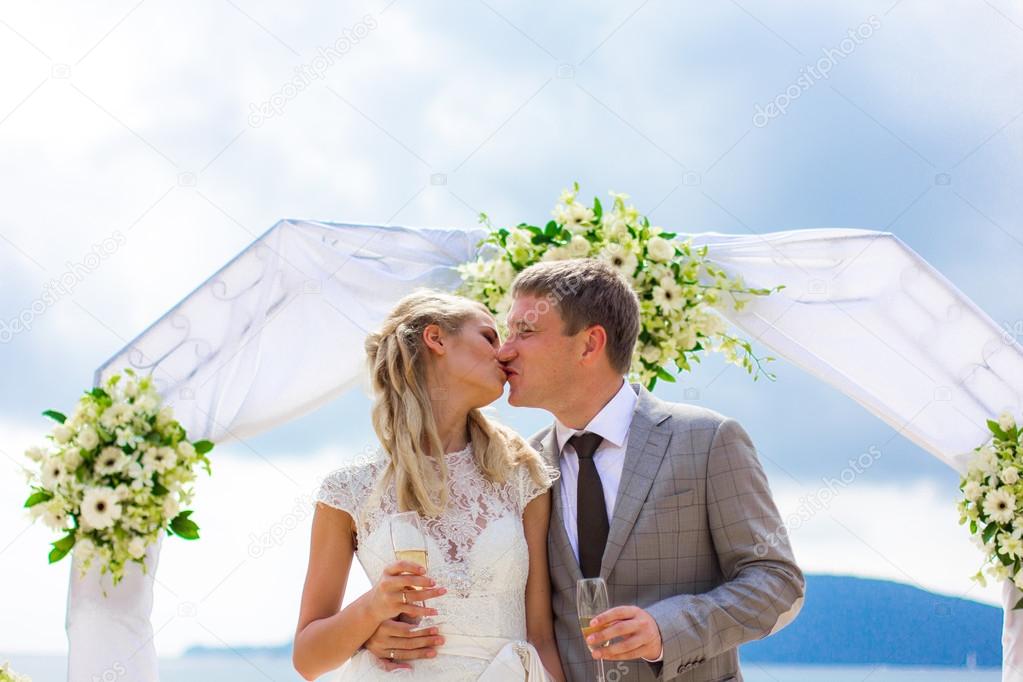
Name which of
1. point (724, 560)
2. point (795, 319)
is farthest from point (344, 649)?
point (795, 319)

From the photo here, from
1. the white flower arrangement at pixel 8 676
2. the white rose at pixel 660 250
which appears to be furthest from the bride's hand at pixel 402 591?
the white rose at pixel 660 250

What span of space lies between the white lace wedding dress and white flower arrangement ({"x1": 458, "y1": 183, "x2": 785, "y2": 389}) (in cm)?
138

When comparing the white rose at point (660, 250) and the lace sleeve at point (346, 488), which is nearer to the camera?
the lace sleeve at point (346, 488)

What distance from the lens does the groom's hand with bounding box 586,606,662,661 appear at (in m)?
2.64

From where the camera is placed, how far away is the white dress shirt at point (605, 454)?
10.9 ft

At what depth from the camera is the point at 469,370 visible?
3.36 meters

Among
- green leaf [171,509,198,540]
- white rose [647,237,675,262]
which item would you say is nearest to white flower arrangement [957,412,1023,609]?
white rose [647,237,675,262]

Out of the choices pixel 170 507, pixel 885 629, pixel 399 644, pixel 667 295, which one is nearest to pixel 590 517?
pixel 399 644

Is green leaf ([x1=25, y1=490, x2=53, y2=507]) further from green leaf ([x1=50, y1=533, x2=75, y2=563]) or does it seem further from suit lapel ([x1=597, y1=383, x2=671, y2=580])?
suit lapel ([x1=597, y1=383, x2=671, y2=580])

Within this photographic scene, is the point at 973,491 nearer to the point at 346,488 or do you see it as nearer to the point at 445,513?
the point at 445,513

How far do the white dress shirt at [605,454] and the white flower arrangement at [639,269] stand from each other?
121 cm

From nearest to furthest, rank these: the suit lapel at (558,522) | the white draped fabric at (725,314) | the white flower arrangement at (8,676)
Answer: the suit lapel at (558,522)
the white flower arrangement at (8,676)
the white draped fabric at (725,314)

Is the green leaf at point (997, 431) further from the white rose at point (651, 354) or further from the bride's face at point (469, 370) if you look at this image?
the bride's face at point (469, 370)

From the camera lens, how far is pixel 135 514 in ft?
14.1
